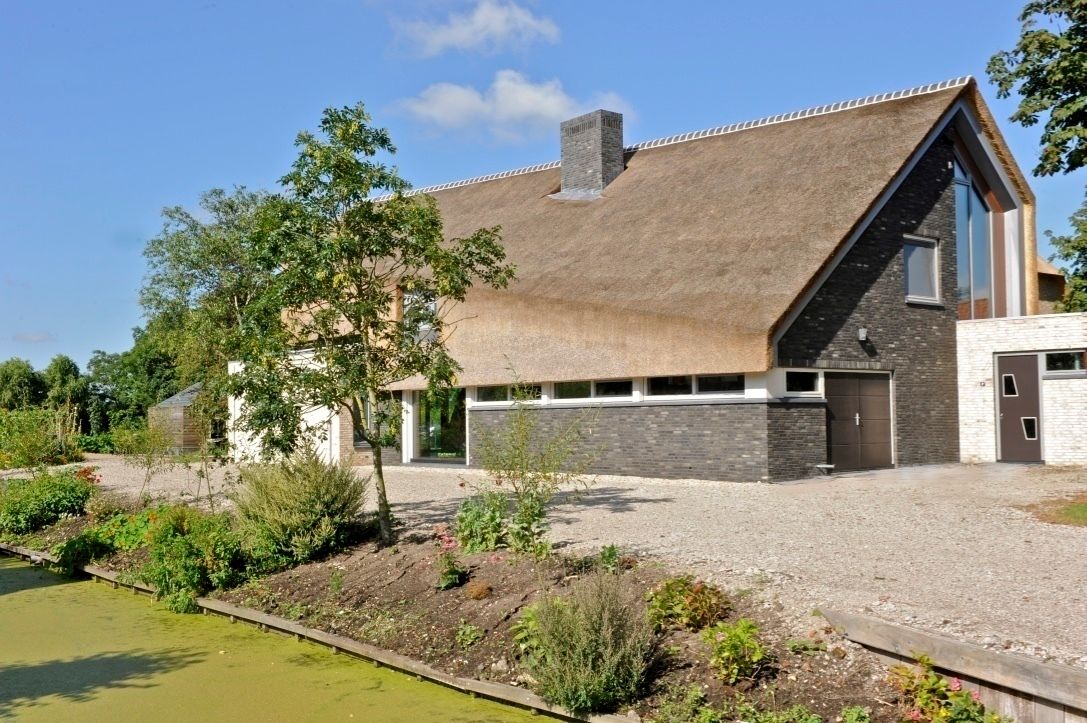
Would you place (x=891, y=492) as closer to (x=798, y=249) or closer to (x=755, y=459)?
(x=755, y=459)

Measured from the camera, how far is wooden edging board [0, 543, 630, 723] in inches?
238

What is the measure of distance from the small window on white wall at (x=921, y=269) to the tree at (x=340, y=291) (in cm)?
982

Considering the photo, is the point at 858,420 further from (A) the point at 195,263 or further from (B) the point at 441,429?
(A) the point at 195,263

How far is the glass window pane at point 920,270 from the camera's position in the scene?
1701cm

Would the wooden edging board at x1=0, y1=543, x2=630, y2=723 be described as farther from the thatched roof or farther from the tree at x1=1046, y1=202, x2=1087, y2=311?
the tree at x1=1046, y1=202, x2=1087, y2=311

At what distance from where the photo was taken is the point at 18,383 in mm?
44656

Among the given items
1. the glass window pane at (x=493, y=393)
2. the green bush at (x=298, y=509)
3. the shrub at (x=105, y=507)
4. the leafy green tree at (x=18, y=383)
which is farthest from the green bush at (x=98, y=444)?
the green bush at (x=298, y=509)

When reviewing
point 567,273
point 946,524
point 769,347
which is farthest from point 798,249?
point 946,524

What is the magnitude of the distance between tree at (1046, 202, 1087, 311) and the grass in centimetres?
1014

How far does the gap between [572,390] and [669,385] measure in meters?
2.17

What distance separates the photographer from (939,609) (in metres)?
6.23

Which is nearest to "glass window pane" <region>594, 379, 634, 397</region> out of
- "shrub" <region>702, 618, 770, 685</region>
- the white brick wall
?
the white brick wall

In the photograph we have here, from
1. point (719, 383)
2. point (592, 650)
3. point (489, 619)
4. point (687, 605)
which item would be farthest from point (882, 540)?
point (719, 383)

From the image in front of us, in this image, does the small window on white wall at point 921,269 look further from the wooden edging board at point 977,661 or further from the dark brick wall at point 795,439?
the wooden edging board at point 977,661
